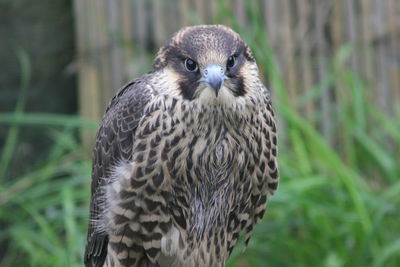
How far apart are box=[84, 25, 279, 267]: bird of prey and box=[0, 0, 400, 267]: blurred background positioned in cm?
117

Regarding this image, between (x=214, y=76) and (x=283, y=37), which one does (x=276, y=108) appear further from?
(x=214, y=76)

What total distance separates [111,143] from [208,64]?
618mm

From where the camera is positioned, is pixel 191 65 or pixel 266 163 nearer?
pixel 191 65

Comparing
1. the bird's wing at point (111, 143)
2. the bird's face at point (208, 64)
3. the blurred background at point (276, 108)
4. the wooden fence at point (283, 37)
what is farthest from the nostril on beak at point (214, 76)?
the wooden fence at point (283, 37)

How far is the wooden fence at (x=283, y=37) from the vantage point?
20.2 feet

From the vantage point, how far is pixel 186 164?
10.7 ft

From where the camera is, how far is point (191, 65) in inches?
124

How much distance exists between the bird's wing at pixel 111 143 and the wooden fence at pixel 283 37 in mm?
2505

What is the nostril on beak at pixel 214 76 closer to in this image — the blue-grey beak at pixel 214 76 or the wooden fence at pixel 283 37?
the blue-grey beak at pixel 214 76

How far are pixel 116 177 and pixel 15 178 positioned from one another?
300 cm

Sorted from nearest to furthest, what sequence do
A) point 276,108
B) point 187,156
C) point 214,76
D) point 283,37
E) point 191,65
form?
point 214,76 → point 191,65 → point 187,156 → point 276,108 → point 283,37

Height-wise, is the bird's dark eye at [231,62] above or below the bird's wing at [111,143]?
above

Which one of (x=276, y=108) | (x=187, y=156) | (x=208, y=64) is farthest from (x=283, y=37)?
(x=208, y=64)

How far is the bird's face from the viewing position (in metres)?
3.07
